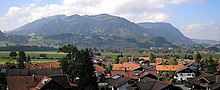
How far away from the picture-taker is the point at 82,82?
50.2 m

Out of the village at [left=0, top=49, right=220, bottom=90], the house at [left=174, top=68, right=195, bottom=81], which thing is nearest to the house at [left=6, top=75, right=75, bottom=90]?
the village at [left=0, top=49, right=220, bottom=90]

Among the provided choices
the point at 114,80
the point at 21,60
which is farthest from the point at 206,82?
the point at 21,60

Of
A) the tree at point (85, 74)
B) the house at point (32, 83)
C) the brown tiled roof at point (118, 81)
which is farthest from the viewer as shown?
the brown tiled roof at point (118, 81)

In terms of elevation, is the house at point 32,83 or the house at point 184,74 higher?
the house at point 32,83

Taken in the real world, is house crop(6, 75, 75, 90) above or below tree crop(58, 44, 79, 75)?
below

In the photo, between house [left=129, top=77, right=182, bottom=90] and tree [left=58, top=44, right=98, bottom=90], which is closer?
house [left=129, top=77, right=182, bottom=90]

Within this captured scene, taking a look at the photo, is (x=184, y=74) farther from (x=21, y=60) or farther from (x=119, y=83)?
(x=21, y=60)

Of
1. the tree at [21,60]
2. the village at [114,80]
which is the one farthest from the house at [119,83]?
the tree at [21,60]

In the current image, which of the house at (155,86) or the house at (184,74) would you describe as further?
the house at (184,74)

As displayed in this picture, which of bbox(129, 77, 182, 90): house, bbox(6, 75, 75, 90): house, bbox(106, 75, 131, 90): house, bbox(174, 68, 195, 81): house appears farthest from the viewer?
bbox(174, 68, 195, 81): house

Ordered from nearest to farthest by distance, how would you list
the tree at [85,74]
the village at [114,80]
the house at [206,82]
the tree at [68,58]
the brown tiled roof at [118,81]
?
1. the village at [114,80]
2. the tree at [85,74]
3. the brown tiled roof at [118,81]
4. the house at [206,82]
5. the tree at [68,58]

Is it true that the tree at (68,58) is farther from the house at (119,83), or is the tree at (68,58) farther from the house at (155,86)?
the house at (155,86)

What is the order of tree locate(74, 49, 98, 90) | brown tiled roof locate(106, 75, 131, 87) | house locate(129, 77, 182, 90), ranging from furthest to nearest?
brown tiled roof locate(106, 75, 131, 87) → tree locate(74, 49, 98, 90) → house locate(129, 77, 182, 90)

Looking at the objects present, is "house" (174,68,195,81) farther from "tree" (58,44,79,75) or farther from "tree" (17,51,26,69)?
"tree" (17,51,26,69)
